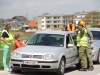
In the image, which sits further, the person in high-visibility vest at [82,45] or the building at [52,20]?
the building at [52,20]

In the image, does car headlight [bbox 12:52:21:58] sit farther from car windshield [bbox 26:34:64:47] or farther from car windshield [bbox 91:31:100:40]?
car windshield [bbox 91:31:100:40]

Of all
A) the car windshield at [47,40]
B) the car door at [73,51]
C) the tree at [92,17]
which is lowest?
the tree at [92,17]

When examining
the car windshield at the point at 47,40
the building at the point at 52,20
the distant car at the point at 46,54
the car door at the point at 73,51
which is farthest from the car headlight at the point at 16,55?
the building at the point at 52,20

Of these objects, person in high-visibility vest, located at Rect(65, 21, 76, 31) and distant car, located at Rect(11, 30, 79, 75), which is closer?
distant car, located at Rect(11, 30, 79, 75)

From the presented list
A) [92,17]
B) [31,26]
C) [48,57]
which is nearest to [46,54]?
[48,57]

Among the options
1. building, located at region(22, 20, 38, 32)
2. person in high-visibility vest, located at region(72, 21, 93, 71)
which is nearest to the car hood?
person in high-visibility vest, located at region(72, 21, 93, 71)

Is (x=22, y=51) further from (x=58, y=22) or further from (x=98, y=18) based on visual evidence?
(x=58, y=22)

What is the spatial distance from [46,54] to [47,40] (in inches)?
59.0

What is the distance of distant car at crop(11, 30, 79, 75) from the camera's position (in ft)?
32.9

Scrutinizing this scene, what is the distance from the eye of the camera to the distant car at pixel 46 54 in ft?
32.9

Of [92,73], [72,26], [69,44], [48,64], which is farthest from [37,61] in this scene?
[72,26]

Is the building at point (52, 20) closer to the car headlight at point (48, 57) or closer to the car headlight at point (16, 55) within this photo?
the car headlight at point (16, 55)

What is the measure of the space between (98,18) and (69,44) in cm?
14856

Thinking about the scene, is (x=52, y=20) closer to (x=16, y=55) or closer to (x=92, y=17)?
(x=92, y=17)
